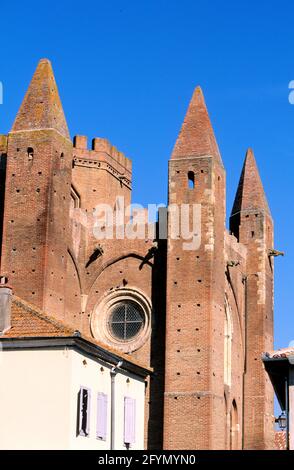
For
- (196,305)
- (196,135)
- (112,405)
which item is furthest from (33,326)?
(196,135)

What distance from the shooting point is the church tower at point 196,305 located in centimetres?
3161

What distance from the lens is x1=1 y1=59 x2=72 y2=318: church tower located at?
31.2m

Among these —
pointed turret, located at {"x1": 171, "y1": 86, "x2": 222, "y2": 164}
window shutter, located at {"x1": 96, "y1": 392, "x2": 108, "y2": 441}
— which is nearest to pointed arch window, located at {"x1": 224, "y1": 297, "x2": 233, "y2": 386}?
pointed turret, located at {"x1": 171, "y1": 86, "x2": 222, "y2": 164}

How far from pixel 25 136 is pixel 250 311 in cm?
1047

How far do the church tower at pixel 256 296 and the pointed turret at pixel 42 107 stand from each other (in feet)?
28.5

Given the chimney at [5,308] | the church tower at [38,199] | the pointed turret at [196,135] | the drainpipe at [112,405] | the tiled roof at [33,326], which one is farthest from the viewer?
the pointed turret at [196,135]

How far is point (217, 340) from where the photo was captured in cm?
3284

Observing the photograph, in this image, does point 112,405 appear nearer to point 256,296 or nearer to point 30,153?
point 30,153

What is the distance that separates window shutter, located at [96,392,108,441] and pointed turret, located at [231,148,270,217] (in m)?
17.2

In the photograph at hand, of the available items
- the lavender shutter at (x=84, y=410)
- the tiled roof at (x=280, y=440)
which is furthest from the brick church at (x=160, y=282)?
the lavender shutter at (x=84, y=410)

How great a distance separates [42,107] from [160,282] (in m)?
6.40

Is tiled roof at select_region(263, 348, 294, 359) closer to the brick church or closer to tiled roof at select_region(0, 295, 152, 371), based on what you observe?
tiled roof at select_region(0, 295, 152, 371)

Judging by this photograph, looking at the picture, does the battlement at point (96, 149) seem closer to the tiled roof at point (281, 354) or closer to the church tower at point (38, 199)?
the church tower at point (38, 199)
